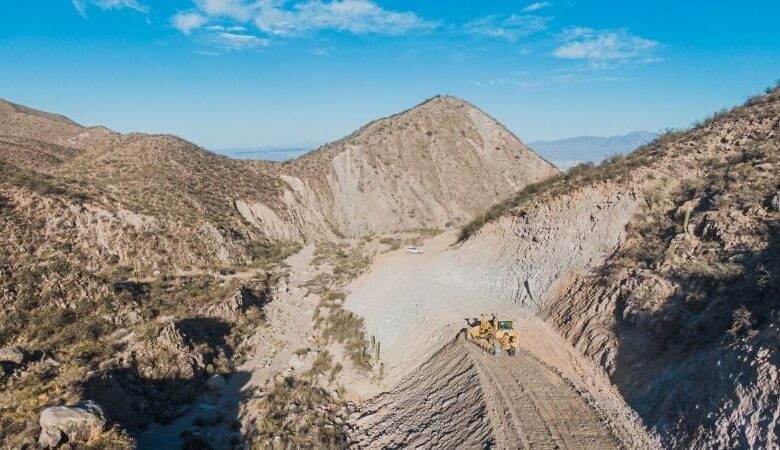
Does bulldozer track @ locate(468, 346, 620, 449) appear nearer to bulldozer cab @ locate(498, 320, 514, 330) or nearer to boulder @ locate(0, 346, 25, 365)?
bulldozer cab @ locate(498, 320, 514, 330)

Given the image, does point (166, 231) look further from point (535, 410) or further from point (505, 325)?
point (535, 410)

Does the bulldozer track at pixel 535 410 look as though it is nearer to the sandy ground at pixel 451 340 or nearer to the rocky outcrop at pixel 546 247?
the sandy ground at pixel 451 340

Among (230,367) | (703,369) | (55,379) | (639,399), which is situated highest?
(703,369)

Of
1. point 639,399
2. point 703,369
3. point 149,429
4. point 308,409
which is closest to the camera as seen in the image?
point 703,369

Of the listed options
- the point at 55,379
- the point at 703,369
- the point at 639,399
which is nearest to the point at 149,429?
the point at 55,379

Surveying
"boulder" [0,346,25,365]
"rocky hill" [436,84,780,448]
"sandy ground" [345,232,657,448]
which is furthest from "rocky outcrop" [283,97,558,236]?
"boulder" [0,346,25,365]

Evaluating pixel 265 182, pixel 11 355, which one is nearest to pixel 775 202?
pixel 11 355

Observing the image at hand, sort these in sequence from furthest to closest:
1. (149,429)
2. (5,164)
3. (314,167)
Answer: (314,167), (5,164), (149,429)

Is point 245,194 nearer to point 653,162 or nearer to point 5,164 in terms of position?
point 5,164
